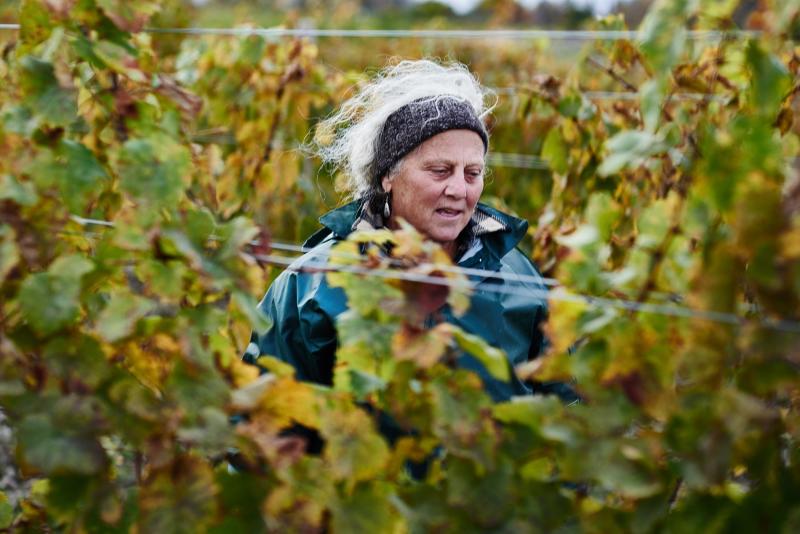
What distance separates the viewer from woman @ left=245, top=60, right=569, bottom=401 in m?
2.01

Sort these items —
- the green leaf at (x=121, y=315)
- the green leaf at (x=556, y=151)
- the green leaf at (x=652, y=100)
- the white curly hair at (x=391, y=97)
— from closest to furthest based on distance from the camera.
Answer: the green leaf at (x=652, y=100) < the green leaf at (x=121, y=315) < the white curly hair at (x=391, y=97) < the green leaf at (x=556, y=151)

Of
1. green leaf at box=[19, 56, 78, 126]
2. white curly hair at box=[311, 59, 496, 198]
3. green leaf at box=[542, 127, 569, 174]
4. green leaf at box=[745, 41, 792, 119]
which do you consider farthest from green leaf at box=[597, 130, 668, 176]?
green leaf at box=[542, 127, 569, 174]

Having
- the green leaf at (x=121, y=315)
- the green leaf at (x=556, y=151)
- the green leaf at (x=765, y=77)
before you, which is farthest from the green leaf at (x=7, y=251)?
the green leaf at (x=556, y=151)

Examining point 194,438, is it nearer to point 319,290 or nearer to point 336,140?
point 319,290

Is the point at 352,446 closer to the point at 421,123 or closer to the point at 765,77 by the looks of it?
the point at 765,77

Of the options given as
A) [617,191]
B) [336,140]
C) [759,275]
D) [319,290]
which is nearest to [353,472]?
[759,275]

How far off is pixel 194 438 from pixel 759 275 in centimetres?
68

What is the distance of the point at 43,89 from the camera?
1.41m

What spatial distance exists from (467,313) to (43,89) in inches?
38.4

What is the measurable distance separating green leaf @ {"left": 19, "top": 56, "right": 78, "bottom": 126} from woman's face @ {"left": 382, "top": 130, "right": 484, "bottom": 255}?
861mm

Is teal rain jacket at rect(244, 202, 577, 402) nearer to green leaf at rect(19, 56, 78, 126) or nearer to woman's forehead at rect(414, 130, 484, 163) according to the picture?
woman's forehead at rect(414, 130, 484, 163)

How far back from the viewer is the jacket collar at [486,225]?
2.15 metres

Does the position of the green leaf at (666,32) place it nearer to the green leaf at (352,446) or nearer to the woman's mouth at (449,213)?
the green leaf at (352,446)

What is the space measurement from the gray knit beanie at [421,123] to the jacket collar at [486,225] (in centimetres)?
13
